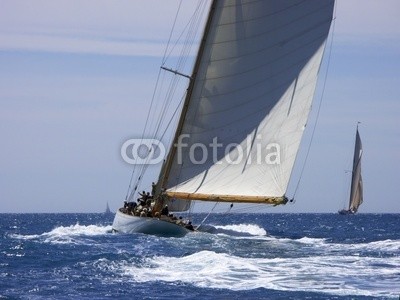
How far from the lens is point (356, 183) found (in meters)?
149

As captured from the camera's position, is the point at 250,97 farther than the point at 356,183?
No

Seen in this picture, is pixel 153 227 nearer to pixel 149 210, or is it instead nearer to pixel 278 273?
pixel 149 210

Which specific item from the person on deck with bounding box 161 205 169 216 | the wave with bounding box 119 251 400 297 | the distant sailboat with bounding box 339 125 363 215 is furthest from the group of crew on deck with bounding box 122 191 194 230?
the distant sailboat with bounding box 339 125 363 215

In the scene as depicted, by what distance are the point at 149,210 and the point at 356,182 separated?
314ft

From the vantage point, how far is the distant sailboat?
5644 inches

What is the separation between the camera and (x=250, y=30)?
2105 inches

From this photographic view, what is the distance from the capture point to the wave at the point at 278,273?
3304 centimetres

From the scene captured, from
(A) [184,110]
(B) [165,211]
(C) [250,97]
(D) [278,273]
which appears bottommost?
(D) [278,273]

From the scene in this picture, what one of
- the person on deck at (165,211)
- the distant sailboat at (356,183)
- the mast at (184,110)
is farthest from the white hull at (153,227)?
the distant sailboat at (356,183)

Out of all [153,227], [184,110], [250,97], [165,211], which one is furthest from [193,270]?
[184,110]

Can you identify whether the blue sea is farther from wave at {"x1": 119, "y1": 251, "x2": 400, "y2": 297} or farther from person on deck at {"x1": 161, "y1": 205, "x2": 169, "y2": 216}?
person on deck at {"x1": 161, "y1": 205, "x2": 169, "y2": 216}

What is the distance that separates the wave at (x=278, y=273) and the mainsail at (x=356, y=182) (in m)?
99.8

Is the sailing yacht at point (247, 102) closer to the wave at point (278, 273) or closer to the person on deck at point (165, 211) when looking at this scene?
the person on deck at point (165, 211)

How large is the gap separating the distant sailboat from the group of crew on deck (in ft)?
287
